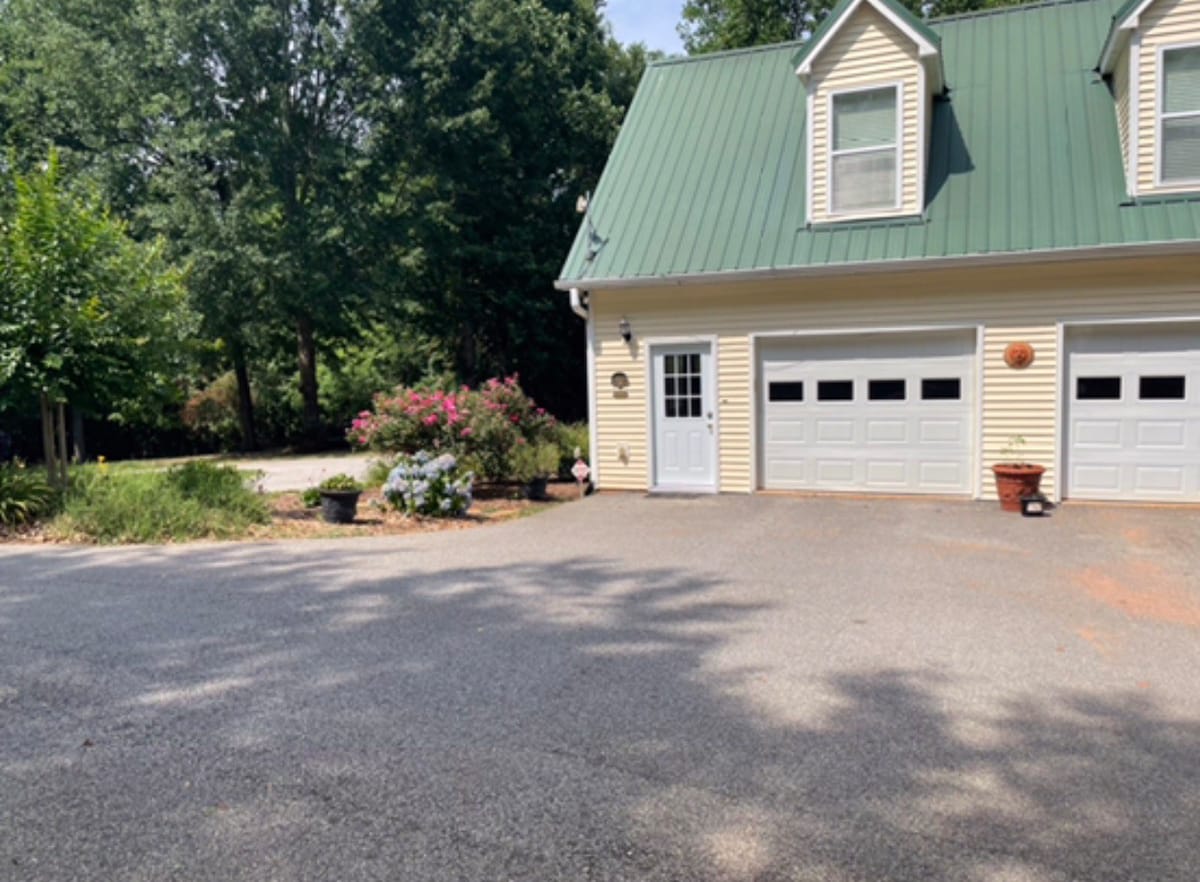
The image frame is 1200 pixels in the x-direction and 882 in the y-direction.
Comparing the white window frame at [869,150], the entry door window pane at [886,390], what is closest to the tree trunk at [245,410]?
the white window frame at [869,150]

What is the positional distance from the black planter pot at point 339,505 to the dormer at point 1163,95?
9430 millimetres

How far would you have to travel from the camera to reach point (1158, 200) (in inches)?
368

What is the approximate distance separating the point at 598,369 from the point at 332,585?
5786 mm

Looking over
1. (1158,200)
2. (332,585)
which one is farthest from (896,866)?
(1158,200)

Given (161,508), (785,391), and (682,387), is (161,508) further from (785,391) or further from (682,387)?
(785,391)

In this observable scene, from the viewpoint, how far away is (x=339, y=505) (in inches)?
371

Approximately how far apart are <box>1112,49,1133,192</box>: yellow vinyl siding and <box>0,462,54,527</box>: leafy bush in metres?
12.7

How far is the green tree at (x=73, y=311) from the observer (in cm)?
Answer: 907

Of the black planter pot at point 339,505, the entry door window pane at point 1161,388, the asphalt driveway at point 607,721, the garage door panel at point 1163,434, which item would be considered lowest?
the asphalt driveway at point 607,721

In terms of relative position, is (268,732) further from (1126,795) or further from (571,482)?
(571,482)

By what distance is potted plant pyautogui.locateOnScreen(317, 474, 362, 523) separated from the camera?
937cm

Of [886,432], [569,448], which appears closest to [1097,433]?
[886,432]

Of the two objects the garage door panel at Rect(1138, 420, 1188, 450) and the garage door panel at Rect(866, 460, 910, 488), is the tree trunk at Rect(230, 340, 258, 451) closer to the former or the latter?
the garage door panel at Rect(866, 460, 910, 488)

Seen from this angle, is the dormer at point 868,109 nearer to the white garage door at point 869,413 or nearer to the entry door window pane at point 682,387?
the white garage door at point 869,413
